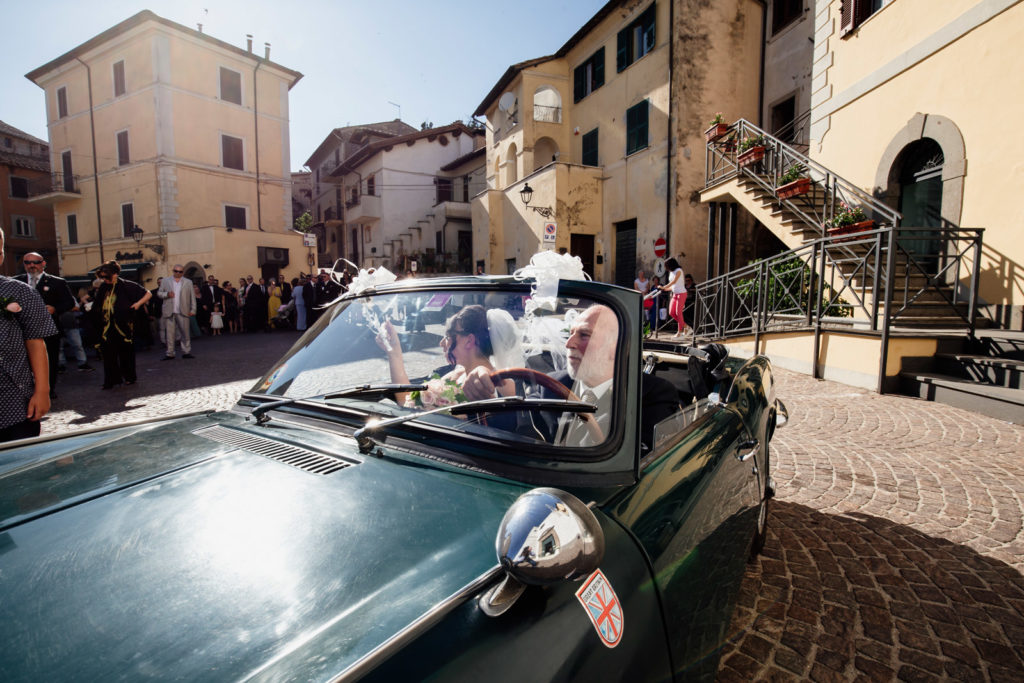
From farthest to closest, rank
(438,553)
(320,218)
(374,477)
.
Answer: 1. (320,218)
2. (374,477)
3. (438,553)

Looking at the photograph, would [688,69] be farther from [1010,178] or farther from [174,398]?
[174,398]

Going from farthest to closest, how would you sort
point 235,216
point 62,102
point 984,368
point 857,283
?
1. point 62,102
2. point 235,216
3. point 857,283
4. point 984,368

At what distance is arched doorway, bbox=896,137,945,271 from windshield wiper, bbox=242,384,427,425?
10.1m

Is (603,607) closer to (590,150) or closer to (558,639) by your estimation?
(558,639)

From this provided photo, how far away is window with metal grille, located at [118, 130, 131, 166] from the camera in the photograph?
2552cm

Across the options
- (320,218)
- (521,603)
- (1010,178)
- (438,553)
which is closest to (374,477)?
(438,553)

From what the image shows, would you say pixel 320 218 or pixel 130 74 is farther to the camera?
pixel 320 218

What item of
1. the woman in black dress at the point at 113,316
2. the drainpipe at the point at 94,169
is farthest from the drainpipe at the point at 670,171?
the drainpipe at the point at 94,169

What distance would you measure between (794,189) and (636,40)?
998 cm

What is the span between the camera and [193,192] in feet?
82.3

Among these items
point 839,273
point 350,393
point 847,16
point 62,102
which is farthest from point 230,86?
point 350,393

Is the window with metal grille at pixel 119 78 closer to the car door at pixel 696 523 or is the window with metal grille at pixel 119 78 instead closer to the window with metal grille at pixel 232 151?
the window with metal grille at pixel 232 151

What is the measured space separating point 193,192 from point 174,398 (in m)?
22.7

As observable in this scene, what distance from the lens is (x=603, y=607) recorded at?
1.12 m
